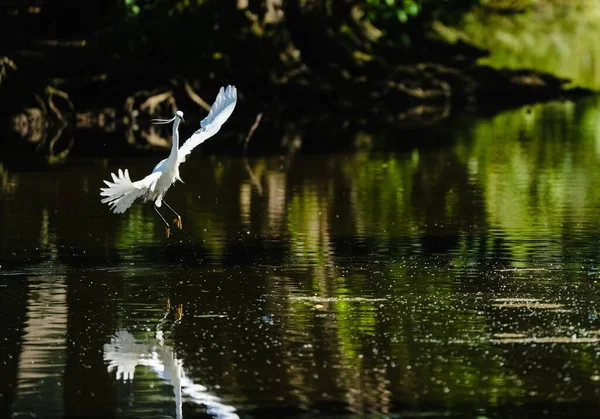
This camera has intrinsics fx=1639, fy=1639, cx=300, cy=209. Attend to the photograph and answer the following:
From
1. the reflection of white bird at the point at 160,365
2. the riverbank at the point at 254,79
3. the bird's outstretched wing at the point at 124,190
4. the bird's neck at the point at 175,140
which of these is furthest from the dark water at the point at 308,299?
the riverbank at the point at 254,79

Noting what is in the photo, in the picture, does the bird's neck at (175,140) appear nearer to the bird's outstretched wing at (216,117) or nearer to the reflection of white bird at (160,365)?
the bird's outstretched wing at (216,117)

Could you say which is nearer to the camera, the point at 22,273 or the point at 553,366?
the point at 553,366

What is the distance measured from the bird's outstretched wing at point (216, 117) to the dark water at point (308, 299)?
0.93 meters

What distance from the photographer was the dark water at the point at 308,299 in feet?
28.2

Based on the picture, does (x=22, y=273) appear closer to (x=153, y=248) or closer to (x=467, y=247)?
(x=153, y=248)

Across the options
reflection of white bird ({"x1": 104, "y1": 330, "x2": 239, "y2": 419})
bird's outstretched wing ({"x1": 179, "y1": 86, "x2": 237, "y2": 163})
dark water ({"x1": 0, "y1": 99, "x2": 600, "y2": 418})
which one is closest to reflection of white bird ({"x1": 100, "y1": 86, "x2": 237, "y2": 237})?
bird's outstretched wing ({"x1": 179, "y1": 86, "x2": 237, "y2": 163})

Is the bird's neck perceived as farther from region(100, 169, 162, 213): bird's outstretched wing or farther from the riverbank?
the riverbank

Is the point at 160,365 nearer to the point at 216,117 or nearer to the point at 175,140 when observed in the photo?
the point at 175,140

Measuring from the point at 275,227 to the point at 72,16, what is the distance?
20.2 metres

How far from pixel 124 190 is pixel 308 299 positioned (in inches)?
87.1

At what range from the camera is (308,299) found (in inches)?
451

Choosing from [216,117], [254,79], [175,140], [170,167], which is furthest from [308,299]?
[254,79]

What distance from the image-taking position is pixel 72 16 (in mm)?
34906

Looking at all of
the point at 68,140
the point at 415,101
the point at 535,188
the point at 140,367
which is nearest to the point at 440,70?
the point at 415,101
